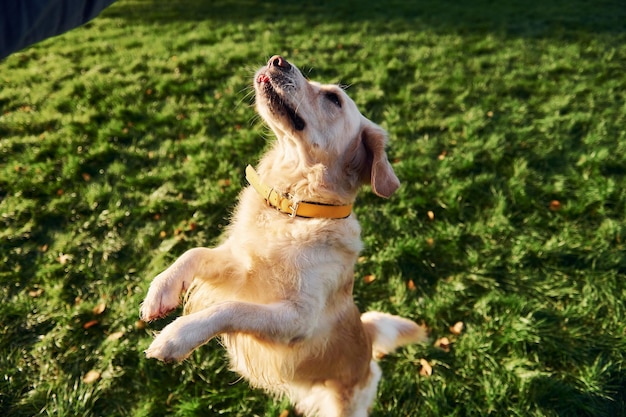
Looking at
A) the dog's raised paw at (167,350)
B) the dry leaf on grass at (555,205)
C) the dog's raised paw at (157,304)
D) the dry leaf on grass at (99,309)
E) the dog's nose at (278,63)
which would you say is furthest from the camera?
the dry leaf on grass at (555,205)

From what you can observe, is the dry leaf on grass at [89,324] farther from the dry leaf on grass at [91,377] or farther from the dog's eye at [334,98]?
the dog's eye at [334,98]

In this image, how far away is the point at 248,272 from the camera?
2.33 m

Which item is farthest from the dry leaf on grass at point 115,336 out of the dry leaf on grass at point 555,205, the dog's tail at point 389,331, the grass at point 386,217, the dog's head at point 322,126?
the dry leaf on grass at point 555,205

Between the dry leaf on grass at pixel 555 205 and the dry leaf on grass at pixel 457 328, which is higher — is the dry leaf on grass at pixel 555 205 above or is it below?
above

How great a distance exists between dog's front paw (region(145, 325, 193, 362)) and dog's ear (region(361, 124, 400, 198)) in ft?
4.40

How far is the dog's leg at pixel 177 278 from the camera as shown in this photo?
6.99 feet

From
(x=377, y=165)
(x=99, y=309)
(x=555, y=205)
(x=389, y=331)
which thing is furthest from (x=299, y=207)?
(x=555, y=205)

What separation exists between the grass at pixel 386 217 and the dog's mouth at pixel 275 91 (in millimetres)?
1746

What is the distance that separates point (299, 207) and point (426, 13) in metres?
10.6

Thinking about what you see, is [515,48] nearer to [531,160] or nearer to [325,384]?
[531,160]

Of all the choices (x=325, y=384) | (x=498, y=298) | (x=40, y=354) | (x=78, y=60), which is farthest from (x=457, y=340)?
(x=78, y=60)

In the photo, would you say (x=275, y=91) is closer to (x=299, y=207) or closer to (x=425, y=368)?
(x=299, y=207)

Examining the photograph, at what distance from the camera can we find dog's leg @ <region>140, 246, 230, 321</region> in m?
2.13

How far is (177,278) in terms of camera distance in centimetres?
223
